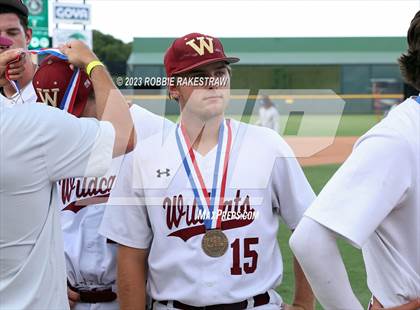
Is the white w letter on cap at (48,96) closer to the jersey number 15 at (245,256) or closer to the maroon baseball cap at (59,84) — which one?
the maroon baseball cap at (59,84)

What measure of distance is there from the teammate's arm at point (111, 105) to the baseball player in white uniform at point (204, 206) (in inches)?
14.4

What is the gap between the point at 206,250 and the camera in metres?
2.42

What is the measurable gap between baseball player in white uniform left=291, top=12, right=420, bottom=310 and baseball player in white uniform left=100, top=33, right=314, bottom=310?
671 millimetres

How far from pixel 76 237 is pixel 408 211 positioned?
5.14ft

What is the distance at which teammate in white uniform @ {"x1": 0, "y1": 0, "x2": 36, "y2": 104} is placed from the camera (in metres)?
3.02

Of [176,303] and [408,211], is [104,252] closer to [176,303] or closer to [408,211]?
[176,303]

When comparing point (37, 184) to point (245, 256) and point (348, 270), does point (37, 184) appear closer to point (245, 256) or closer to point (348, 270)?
point (245, 256)

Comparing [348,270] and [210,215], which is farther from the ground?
[210,215]

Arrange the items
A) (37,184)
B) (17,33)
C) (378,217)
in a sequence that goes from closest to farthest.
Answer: (378,217) < (37,184) < (17,33)

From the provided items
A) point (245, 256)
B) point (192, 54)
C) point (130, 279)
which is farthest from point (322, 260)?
point (192, 54)

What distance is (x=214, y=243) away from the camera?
243 centimetres

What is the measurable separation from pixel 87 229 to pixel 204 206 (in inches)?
23.6

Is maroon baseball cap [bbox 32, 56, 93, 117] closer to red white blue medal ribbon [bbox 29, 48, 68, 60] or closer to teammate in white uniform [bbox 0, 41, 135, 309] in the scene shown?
red white blue medal ribbon [bbox 29, 48, 68, 60]

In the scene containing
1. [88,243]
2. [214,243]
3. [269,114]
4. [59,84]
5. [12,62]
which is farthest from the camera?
[269,114]
